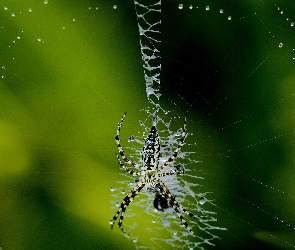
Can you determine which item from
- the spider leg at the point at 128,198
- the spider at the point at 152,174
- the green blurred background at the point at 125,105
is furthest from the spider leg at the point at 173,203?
the green blurred background at the point at 125,105

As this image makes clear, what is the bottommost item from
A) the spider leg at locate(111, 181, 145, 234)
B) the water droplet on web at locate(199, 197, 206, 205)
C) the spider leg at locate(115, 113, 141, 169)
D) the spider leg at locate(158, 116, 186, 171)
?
the spider leg at locate(111, 181, 145, 234)

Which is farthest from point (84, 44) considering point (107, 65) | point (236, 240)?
point (236, 240)

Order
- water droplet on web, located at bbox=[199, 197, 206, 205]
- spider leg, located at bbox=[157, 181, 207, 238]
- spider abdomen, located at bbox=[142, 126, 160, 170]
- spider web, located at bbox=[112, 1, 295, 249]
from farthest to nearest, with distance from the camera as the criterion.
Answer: spider leg, located at bbox=[157, 181, 207, 238]
water droplet on web, located at bbox=[199, 197, 206, 205]
spider abdomen, located at bbox=[142, 126, 160, 170]
spider web, located at bbox=[112, 1, 295, 249]

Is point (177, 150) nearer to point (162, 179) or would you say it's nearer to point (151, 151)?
point (151, 151)

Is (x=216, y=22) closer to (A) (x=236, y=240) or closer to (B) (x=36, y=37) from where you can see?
(B) (x=36, y=37)

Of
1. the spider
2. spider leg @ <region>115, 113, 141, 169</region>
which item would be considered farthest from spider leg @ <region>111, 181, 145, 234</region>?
spider leg @ <region>115, 113, 141, 169</region>

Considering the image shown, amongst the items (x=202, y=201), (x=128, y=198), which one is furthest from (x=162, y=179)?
(x=202, y=201)

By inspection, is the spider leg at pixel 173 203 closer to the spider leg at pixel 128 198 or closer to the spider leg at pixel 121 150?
the spider leg at pixel 128 198

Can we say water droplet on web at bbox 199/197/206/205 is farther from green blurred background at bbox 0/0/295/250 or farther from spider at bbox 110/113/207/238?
spider at bbox 110/113/207/238
